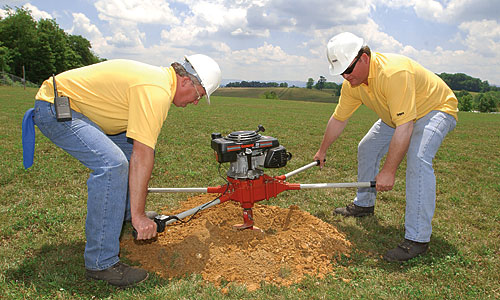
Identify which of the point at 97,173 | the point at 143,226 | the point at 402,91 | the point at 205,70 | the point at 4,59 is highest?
the point at 4,59

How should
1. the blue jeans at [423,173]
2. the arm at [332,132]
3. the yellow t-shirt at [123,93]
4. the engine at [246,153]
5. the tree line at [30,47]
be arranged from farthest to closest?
the tree line at [30,47] < the arm at [332,132] < the blue jeans at [423,173] < the engine at [246,153] < the yellow t-shirt at [123,93]

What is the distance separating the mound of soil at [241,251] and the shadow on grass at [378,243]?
198 mm

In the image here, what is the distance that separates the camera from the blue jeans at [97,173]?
2.87 m

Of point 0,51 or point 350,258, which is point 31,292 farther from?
point 0,51

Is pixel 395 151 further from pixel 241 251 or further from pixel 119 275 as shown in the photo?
pixel 119 275

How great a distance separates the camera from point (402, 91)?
10.9ft

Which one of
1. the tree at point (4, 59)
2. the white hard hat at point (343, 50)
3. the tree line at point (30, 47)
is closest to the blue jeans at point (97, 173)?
the white hard hat at point (343, 50)

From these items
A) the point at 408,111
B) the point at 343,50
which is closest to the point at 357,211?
the point at 408,111

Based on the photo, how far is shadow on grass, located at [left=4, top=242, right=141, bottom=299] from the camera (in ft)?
9.75

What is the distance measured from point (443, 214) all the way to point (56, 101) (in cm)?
512

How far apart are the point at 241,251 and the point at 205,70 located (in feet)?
6.03

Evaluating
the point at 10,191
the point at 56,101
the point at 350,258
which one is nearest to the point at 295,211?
the point at 350,258

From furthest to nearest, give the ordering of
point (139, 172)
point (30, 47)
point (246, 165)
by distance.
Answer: point (30, 47)
point (246, 165)
point (139, 172)

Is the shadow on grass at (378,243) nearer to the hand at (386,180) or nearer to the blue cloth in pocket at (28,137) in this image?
the hand at (386,180)
